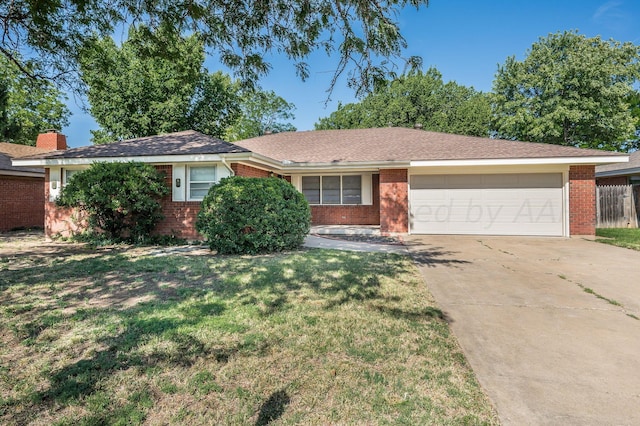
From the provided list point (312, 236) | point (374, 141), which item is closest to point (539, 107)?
point (374, 141)

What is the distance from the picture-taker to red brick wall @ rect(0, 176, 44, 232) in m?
14.4

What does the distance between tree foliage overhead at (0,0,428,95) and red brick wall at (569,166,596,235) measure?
10.0 m

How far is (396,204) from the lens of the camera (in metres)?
12.6

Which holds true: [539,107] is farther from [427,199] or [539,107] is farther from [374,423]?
[374,423]

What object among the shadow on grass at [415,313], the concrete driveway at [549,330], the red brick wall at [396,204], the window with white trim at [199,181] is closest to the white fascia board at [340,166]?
the red brick wall at [396,204]

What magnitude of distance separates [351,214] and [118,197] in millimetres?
8756

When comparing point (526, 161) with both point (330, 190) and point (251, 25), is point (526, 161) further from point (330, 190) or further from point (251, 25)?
point (251, 25)

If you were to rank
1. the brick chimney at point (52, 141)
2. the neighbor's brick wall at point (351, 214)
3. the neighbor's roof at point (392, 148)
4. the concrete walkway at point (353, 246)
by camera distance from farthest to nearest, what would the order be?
the brick chimney at point (52, 141), the neighbor's brick wall at point (351, 214), the neighbor's roof at point (392, 148), the concrete walkway at point (353, 246)

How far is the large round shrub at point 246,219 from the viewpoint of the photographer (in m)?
7.87

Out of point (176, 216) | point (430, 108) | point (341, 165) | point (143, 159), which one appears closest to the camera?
point (143, 159)

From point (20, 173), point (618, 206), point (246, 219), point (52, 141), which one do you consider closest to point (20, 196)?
point (20, 173)

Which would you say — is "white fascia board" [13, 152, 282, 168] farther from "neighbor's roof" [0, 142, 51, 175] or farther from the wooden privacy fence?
the wooden privacy fence

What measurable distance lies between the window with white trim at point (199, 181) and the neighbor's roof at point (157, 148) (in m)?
0.61

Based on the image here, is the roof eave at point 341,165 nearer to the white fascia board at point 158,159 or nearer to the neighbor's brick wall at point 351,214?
the neighbor's brick wall at point 351,214
